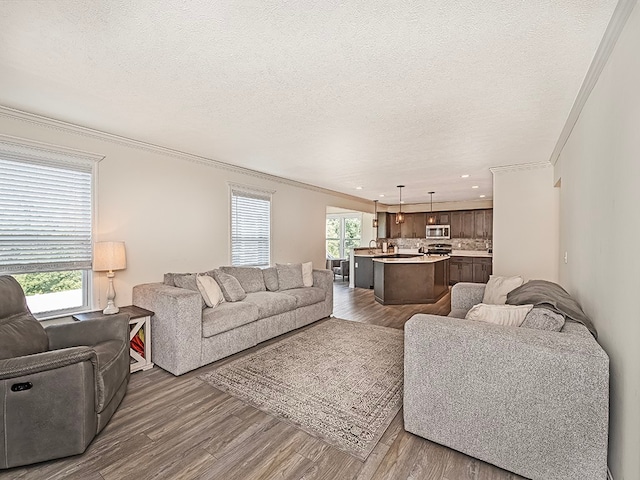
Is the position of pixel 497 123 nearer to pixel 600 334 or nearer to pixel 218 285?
pixel 600 334

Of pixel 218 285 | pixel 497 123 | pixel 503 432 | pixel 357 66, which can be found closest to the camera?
pixel 503 432

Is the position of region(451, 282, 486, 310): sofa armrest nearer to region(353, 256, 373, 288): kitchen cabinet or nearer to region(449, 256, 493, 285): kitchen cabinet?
region(353, 256, 373, 288): kitchen cabinet

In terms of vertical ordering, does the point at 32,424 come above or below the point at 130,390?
above

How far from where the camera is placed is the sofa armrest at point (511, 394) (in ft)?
5.14

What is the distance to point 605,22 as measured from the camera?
1.63m

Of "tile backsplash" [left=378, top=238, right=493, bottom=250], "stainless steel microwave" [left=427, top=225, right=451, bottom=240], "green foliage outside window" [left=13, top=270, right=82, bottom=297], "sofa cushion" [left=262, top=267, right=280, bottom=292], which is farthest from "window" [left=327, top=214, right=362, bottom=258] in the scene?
"green foliage outside window" [left=13, top=270, right=82, bottom=297]

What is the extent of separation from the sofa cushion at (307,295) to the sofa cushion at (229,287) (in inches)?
29.6

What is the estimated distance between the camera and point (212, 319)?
3.30 metres

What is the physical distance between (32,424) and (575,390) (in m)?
3.02

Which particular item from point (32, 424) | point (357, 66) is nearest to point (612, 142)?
point (357, 66)

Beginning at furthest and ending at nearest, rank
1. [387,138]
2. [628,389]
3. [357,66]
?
[387,138] < [357,66] < [628,389]

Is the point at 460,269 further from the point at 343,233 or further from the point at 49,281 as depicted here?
the point at 49,281

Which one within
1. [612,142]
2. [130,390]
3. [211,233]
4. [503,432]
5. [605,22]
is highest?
[605,22]

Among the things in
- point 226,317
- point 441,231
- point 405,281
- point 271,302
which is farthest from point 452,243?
point 226,317
